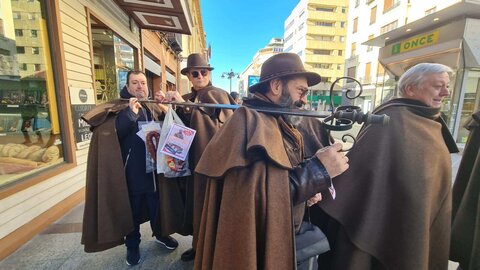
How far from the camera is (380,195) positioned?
1430 millimetres

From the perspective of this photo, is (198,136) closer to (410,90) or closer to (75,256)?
(410,90)

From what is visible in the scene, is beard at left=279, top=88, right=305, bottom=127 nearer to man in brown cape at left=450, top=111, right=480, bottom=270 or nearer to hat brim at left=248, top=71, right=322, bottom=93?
hat brim at left=248, top=71, right=322, bottom=93

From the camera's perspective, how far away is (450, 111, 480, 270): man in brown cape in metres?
1.82

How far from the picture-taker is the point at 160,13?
18.8 feet

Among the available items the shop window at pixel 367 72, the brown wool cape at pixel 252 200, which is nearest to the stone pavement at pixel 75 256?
the brown wool cape at pixel 252 200

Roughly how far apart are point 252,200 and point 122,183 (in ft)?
5.56

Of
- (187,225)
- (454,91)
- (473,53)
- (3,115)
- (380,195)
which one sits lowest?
(187,225)

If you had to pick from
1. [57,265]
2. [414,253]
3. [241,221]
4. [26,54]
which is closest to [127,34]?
[26,54]

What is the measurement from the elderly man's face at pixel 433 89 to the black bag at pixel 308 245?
121 cm

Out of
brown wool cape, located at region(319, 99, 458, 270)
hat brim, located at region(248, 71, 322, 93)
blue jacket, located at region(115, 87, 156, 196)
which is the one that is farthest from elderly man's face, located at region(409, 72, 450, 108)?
blue jacket, located at region(115, 87, 156, 196)

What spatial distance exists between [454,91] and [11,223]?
1219 cm

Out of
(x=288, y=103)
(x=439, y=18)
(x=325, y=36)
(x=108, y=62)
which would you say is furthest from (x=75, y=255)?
(x=325, y=36)

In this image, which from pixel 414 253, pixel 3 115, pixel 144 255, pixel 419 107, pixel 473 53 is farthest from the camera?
pixel 473 53

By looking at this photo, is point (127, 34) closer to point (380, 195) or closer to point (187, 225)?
point (187, 225)
